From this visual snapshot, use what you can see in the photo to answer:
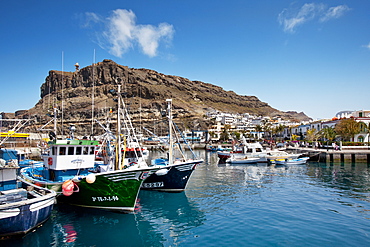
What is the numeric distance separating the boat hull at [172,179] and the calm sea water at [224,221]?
2.09ft

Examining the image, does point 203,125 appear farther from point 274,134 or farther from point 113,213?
point 113,213

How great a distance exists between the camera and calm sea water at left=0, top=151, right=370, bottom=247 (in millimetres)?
12602

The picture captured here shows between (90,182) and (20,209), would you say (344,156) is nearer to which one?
(90,182)

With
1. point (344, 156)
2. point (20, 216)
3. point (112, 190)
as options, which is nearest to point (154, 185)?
point (112, 190)

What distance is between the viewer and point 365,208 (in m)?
17.8

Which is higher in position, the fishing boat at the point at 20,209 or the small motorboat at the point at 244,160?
the fishing boat at the point at 20,209

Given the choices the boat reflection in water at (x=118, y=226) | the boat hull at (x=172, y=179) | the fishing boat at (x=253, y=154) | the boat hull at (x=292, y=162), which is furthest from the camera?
the fishing boat at (x=253, y=154)

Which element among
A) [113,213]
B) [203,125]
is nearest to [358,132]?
[113,213]

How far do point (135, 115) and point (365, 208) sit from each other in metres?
151

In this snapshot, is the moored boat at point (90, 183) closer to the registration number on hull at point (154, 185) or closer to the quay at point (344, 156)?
the registration number on hull at point (154, 185)

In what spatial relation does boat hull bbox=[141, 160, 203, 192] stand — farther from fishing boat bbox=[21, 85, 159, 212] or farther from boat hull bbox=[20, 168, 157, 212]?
boat hull bbox=[20, 168, 157, 212]

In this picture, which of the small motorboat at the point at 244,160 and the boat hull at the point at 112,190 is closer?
the boat hull at the point at 112,190

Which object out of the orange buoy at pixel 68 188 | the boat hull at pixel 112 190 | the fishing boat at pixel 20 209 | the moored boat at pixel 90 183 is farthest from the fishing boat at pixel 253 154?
the fishing boat at pixel 20 209

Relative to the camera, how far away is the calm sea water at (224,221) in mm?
12602
